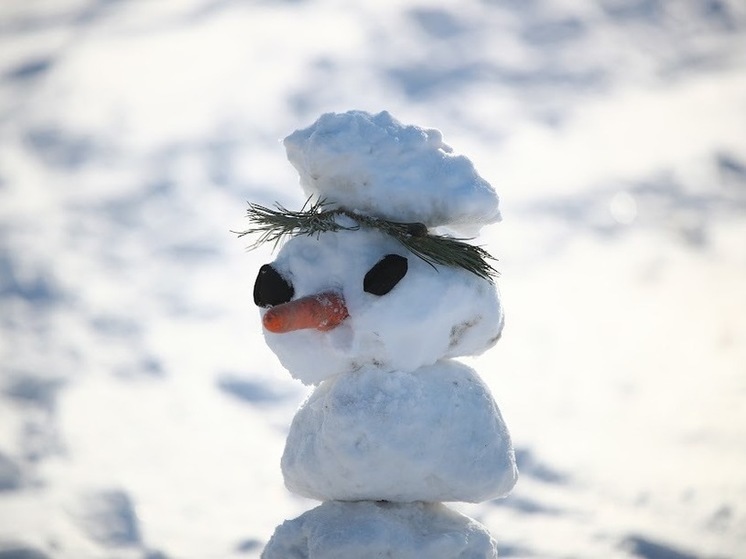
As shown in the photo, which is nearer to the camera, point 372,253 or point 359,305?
point 359,305

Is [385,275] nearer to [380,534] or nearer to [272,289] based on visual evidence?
[272,289]

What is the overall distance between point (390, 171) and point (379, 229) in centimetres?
26

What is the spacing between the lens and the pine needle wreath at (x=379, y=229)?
400 cm

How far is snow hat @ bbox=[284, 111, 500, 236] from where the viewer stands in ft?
13.1

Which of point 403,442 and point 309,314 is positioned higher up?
point 309,314

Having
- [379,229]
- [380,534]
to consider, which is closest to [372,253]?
[379,229]

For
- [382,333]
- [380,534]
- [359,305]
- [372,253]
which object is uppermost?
[372,253]

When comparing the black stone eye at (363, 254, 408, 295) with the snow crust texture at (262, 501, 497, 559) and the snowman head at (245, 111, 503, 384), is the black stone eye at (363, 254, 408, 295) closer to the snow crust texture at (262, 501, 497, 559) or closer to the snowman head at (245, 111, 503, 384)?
the snowman head at (245, 111, 503, 384)

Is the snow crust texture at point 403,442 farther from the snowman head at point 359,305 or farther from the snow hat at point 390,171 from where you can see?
the snow hat at point 390,171

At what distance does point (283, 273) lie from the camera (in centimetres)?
409

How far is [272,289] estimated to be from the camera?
4.05m

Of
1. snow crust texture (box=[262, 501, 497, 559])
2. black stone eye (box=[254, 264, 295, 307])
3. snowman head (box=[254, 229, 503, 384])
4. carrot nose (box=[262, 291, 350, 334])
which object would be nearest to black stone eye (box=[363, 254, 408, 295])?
snowman head (box=[254, 229, 503, 384])

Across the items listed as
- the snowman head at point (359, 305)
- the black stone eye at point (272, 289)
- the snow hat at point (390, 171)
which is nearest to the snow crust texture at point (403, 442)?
the snowman head at point (359, 305)

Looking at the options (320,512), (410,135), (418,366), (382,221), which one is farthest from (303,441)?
(410,135)
